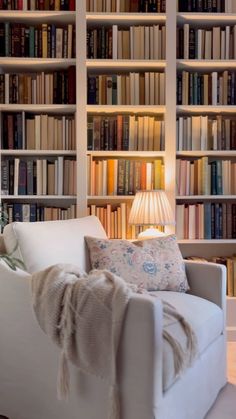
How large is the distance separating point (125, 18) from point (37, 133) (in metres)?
1.01

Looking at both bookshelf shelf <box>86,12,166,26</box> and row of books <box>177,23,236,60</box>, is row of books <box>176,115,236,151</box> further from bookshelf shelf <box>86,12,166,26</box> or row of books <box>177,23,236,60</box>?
bookshelf shelf <box>86,12,166,26</box>

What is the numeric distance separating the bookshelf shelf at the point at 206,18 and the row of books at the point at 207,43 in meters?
0.05

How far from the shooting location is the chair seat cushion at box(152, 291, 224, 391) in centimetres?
154

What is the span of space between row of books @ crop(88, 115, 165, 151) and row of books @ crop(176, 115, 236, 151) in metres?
0.15

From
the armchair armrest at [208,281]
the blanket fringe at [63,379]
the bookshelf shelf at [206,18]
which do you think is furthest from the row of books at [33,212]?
the blanket fringe at [63,379]

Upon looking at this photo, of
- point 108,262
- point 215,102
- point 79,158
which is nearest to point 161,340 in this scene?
point 108,262

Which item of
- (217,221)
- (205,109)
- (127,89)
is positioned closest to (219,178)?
(217,221)

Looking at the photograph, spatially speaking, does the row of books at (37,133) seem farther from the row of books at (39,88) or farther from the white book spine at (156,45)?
the white book spine at (156,45)

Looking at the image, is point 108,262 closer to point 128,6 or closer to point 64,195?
point 64,195

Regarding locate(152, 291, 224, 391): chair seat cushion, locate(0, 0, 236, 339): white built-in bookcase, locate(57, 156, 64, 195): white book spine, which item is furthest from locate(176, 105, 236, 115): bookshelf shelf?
locate(152, 291, 224, 391): chair seat cushion

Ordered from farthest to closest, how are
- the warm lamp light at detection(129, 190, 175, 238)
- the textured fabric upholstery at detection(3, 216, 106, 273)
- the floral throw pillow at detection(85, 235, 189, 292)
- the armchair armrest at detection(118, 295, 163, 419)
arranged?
the warm lamp light at detection(129, 190, 175, 238)
the floral throw pillow at detection(85, 235, 189, 292)
the textured fabric upholstery at detection(3, 216, 106, 273)
the armchair armrest at detection(118, 295, 163, 419)

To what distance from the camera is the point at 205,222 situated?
10.5 ft

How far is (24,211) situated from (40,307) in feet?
5.40

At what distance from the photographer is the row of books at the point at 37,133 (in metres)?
3.16
